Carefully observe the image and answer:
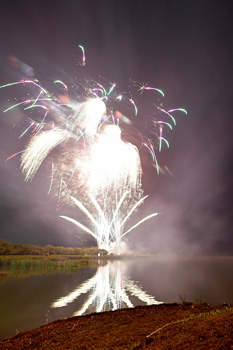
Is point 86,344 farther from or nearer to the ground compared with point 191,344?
nearer to the ground

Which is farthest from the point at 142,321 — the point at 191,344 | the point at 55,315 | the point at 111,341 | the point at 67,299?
the point at 67,299

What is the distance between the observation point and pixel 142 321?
893 centimetres

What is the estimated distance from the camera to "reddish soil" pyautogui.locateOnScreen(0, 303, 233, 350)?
16.3 feet

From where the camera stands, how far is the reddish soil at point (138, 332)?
16.3 ft

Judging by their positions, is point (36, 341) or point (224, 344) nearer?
point (224, 344)

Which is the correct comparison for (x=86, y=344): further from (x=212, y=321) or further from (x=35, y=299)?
(x=35, y=299)

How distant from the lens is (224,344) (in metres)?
4.34

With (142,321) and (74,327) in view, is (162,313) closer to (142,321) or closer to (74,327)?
(142,321)

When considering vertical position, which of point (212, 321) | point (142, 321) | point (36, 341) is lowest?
point (36, 341)

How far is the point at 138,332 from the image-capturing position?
24.3 ft

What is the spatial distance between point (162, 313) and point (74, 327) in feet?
14.3

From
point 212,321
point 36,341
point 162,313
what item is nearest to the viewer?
point 212,321

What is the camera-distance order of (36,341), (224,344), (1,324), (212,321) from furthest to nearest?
1. (1,324)
2. (36,341)
3. (212,321)
4. (224,344)

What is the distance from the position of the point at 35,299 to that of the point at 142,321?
1813 centimetres
